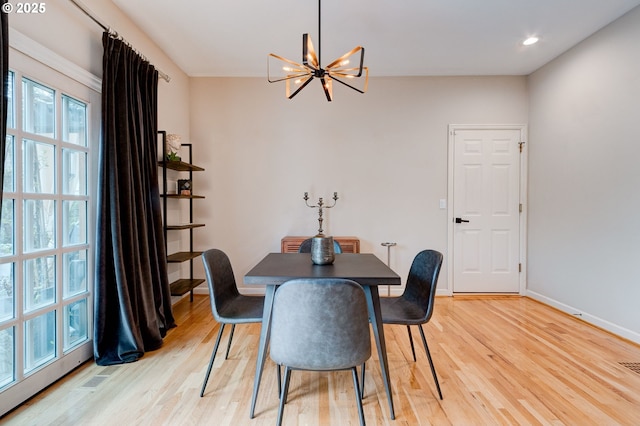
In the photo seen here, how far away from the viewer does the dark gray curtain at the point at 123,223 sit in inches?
83.0

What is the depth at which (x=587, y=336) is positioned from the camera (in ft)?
8.58

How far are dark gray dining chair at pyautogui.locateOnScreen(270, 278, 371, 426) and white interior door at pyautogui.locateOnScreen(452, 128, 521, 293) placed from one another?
2.90 m

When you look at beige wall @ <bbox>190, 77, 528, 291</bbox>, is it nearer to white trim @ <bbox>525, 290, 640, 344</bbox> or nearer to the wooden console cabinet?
the wooden console cabinet

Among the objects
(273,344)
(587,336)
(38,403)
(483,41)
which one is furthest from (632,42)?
(38,403)

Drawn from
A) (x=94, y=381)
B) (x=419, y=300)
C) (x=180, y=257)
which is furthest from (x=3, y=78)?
(x=419, y=300)

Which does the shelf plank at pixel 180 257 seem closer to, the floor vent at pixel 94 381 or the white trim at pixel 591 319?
the floor vent at pixel 94 381

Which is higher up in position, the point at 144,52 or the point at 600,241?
the point at 144,52

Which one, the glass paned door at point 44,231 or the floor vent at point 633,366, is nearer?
the glass paned door at point 44,231

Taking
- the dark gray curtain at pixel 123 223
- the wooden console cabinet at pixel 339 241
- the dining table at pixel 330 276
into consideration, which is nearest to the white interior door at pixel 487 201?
the wooden console cabinet at pixel 339 241

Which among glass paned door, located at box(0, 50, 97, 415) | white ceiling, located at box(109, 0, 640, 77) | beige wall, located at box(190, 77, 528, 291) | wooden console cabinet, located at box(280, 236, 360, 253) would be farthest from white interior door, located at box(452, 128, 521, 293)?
glass paned door, located at box(0, 50, 97, 415)

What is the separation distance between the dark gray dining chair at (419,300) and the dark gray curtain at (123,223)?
1.78 meters

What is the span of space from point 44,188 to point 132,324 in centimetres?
104

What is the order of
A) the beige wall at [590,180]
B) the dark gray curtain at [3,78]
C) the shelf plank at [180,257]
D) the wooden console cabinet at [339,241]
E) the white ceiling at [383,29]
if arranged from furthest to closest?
1. the wooden console cabinet at [339,241]
2. the shelf plank at [180,257]
3. the beige wall at [590,180]
4. the white ceiling at [383,29]
5. the dark gray curtain at [3,78]

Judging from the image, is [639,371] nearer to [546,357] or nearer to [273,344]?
[546,357]
